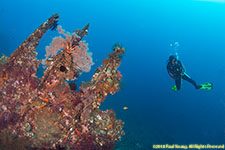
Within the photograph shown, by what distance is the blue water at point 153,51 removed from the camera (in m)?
25.0

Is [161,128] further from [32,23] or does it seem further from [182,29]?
[32,23]

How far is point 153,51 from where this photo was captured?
78938 mm

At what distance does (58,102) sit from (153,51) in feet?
260

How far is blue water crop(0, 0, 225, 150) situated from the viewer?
2495 centimetres

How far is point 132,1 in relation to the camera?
135 metres

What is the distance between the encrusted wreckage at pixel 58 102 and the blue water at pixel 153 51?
0.90 meters

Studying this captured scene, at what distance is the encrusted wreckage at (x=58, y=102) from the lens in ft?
12.7

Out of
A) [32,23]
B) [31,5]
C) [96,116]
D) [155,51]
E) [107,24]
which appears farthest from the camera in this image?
[31,5]

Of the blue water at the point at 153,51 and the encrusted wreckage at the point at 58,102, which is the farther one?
the blue water at the point at 153,51

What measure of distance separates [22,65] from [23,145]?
2.09 m

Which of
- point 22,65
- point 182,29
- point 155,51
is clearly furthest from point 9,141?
point 182,29

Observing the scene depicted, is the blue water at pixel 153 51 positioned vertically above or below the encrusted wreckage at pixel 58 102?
above

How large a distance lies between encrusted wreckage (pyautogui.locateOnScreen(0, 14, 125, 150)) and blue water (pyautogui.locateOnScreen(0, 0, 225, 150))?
0.90 meters

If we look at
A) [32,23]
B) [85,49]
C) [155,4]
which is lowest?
[85,49]
